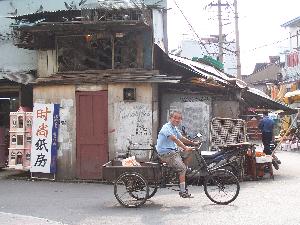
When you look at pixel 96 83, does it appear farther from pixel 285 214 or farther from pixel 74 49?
pixel 285 214

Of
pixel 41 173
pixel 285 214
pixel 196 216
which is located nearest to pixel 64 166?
pixel 41 173

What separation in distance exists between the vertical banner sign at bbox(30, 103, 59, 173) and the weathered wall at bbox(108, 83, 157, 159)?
72.2 inches

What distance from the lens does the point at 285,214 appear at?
8867 millimetres

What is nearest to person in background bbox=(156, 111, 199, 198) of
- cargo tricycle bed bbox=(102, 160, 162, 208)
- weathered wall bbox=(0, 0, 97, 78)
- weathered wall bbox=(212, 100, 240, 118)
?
cargo tricycle bed bbox=(102, 160, 162, 208)

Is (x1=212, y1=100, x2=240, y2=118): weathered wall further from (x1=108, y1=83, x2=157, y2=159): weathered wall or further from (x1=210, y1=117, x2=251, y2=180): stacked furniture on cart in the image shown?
(x1=108, y1=83, x2=157, y2=159): weathered wall

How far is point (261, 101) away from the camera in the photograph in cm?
1739

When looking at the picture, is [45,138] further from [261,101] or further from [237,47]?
[237,47]

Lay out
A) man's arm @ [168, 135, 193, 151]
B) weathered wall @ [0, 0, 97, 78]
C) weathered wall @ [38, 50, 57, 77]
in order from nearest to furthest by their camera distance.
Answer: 1. man's arm @ [168, 135, 193, 151]
2. weathered wall @ [38, 50, 57, 77]
3. weathered wall @ [0, 0, 97, 78]

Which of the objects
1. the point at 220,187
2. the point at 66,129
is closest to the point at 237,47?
the point at 66,129

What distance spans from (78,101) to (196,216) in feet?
21.6

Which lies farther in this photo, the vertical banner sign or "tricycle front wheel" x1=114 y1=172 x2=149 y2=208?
the vertical banner sign

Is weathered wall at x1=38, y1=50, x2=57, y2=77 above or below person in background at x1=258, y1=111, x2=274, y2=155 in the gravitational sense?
above

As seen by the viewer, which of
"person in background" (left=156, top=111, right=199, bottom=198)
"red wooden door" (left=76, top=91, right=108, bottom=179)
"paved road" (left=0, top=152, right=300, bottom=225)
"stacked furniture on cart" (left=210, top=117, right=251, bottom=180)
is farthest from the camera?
"stacked furniture on cart" (left=210, top=117, right=251, bottom=180)

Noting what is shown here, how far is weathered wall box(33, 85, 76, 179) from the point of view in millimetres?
14109
